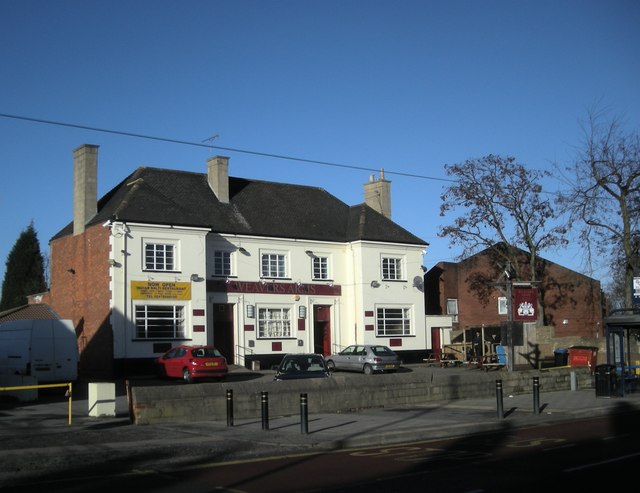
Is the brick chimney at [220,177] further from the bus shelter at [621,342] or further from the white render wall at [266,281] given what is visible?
the bus shelter at [621,342]

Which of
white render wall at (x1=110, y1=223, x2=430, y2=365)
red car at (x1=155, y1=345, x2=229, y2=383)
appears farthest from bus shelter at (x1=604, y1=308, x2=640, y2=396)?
white render wall at (x1=110, y1=223, x2=430, y2=365)

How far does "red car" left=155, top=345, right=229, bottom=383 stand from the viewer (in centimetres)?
3125

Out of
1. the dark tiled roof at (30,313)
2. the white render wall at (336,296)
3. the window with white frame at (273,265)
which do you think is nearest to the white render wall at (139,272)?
the white render wall at (336,296)

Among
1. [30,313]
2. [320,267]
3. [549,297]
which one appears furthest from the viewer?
[549,297]

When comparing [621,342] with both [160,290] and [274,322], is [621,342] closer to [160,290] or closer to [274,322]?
[274,322]

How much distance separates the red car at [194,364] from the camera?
31.2 m

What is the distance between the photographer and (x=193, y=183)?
43.1m

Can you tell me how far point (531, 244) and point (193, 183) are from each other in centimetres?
2231

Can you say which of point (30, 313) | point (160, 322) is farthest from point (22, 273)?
point (160, 322)

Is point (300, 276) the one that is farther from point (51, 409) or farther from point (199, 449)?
point (199, 449)

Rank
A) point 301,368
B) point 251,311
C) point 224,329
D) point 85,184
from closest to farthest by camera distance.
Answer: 1. point 301,368
2. point 85,184
3. point 224,329
4. point 251,311

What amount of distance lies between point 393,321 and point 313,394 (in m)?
24.4

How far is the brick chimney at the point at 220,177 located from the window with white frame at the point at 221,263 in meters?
3.79

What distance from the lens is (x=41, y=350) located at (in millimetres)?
27297
